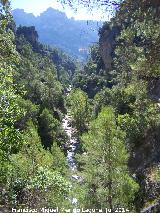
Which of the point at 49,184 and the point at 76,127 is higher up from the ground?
the point at 76,127

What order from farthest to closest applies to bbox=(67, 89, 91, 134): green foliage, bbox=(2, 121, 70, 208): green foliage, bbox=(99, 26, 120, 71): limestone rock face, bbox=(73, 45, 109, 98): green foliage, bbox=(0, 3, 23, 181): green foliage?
bbox=(99, 26, 120, 71): limestone rock face < bbox=(73, 45, 109, 98): green foliage < bbox=(67, 89, 91, 134): green foliage < bbox=(2, 121, 70, 208): green foliage < bbox=(0, 3, 23, 181): green foliage

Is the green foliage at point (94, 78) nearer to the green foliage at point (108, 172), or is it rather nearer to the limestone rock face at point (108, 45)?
the limestone rock face at point (108, 45)

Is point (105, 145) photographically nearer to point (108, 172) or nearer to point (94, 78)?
point (108, 172)

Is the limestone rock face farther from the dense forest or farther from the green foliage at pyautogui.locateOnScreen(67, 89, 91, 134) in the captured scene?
the dense forest

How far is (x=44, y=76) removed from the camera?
9825 cm

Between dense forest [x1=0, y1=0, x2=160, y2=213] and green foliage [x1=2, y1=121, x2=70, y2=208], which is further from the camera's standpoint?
green foliage [x1=2, y1=121, x2=70, y2=208]

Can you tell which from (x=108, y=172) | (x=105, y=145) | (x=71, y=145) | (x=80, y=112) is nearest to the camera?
(x=108, y=172)

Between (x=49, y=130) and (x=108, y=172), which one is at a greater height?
(x=49, y=130)

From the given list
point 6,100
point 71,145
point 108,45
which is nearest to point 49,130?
point 71,145

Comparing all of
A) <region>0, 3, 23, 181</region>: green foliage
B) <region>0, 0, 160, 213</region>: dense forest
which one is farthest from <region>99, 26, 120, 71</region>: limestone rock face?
<region>0, 3, 23, 181</region>: green foliage

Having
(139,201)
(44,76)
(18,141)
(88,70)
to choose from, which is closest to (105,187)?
(139,201)

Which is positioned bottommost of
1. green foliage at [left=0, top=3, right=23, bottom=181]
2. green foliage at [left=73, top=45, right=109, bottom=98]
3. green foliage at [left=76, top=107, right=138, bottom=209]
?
green foliage at [left=0, top=3, right=23, bottom=181]

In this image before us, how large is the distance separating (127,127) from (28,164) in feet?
44.6

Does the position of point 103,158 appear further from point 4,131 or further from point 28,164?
point 4,131
